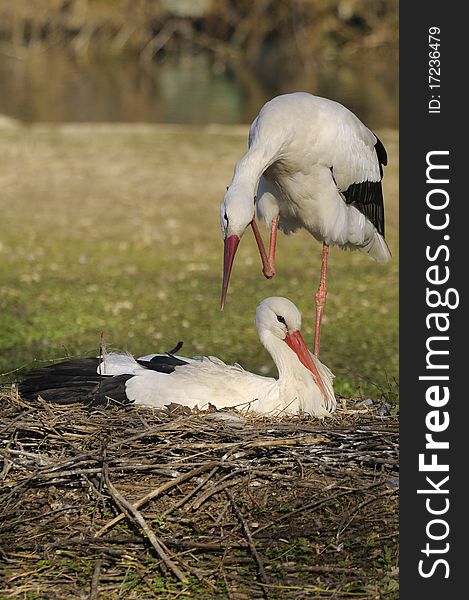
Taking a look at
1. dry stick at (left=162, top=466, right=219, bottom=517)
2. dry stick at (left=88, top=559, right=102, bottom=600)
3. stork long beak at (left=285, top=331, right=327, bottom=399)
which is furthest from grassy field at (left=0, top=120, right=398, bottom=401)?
dry stick at (left=88, top=559, right=102, bottom=600)

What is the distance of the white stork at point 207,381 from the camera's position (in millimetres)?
5688

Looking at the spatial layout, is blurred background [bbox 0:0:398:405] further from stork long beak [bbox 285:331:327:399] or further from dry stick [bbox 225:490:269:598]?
dry stick [bbox 225:490:269:598]

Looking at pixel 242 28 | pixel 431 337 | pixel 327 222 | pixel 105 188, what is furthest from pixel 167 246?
pixel 242 28

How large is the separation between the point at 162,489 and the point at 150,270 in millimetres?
6632

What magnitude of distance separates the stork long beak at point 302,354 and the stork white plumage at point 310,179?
49cm

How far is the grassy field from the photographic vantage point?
8.95 meters

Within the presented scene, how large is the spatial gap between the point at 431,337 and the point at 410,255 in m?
0.40

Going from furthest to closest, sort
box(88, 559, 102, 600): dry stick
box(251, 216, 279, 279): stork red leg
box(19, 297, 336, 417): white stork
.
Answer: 1. box(251, 216, 279, 279): stork red leg
2. box(19, 297, 336, 417): white stork
3. box(88, 559, 102, 600): dry stick

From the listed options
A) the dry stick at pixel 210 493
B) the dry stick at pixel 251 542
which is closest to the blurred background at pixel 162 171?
the dry stick at pixel 210 493

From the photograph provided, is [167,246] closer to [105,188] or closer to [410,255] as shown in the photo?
[105,188]

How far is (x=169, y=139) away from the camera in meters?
18.4

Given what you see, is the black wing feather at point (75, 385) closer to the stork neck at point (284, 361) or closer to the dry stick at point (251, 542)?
the stork neck at point (284, 361)

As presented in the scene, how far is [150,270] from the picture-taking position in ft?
37.3

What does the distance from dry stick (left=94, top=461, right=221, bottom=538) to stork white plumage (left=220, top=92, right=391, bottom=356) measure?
1282 mm
